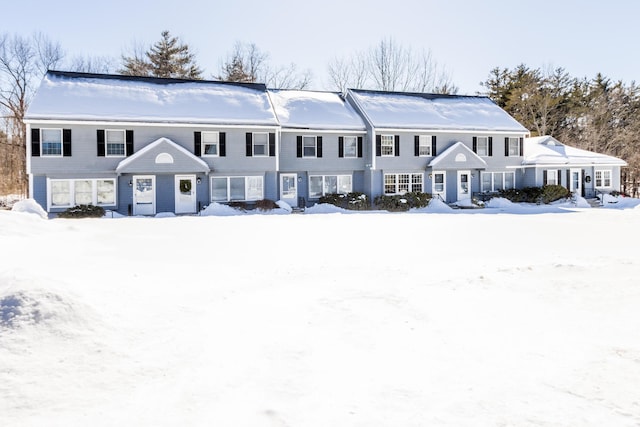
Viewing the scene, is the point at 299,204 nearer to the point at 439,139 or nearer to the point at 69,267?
the point at 439,139

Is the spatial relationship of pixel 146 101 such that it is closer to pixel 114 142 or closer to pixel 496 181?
pixel 114 142

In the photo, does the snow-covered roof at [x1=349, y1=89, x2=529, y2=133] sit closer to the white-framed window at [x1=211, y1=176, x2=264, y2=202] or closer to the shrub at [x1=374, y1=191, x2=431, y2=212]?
the shrub at [x1=374, y1=191, x2=431, y2=212]

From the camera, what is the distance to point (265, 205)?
85.2 ft

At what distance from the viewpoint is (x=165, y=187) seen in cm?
2522

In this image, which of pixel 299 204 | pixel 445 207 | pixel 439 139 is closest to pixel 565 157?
pixel 439 139

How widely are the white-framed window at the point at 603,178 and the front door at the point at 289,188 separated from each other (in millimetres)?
22716

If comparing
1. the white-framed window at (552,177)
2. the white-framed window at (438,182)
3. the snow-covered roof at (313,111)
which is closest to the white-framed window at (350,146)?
the snow-covered roof at (313,111)

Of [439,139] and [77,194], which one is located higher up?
[439,139]

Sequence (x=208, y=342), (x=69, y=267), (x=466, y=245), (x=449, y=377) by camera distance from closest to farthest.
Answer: (x=449, y=377) < (x=208, y=342) < (x=69, y=267) < (x=466, y=245)

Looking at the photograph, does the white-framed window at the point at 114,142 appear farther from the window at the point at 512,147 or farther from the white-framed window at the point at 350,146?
the window at the point at 512,147

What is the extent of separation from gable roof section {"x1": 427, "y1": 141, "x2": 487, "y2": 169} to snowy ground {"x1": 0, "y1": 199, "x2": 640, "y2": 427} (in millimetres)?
19781

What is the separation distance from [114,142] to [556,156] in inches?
1150

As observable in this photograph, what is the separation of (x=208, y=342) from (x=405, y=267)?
5.71 metres

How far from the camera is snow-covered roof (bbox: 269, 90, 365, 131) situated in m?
29.0
